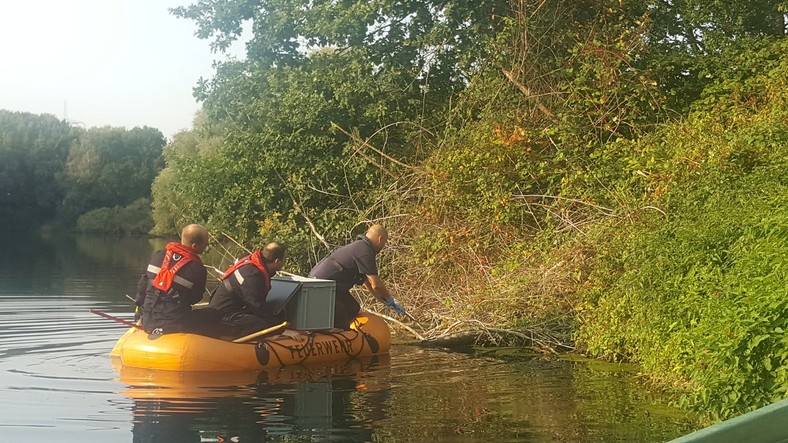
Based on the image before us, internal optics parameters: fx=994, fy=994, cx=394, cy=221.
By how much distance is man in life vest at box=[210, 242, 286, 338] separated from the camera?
36.0ft

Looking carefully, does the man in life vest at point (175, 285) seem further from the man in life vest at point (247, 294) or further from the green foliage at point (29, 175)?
the green foliage at point (29, 175)

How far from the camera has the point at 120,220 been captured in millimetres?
68750

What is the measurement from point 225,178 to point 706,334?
44.0 ft

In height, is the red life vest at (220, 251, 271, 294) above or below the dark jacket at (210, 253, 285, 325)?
above

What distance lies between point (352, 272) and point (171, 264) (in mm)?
2757

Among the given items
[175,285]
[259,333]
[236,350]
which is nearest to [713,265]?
[259,333]

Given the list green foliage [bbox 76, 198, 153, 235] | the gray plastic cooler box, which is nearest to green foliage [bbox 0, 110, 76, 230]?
green foliage [bbox 76, 198, 153, 235]

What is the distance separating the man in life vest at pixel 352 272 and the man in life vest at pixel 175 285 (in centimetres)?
218

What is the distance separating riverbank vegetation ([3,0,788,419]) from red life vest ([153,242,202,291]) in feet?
13.3

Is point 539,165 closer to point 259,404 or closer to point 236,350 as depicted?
point 236,350

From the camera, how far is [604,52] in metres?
15.9

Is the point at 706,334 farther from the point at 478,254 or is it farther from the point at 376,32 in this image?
the point at 376,32

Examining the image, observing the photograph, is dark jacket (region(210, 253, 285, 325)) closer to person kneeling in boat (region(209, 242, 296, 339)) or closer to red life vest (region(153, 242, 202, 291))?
person kneeling in boat (region(209, 242, 296, 339))

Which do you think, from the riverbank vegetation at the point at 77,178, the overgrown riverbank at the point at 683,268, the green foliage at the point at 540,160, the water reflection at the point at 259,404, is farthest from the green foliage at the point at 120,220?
the water reflection at the point at 259,404
